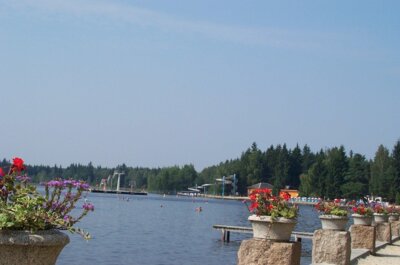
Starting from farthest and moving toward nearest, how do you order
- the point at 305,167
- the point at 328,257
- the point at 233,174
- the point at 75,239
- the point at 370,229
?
the point at 233,174
the point at 305,167
the point at 75,239
the point at 370,229
the point at 328,257

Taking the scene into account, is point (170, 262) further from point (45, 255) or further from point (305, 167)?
point (305, 167)

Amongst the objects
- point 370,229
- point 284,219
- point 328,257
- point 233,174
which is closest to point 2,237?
point 284,219

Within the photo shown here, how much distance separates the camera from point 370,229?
1816cm

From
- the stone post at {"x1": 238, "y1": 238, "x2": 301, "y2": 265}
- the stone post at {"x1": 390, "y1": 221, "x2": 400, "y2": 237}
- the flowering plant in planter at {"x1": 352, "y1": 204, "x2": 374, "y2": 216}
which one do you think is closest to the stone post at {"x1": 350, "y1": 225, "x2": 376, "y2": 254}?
the flowering plant in planter at {"x1": 352, "y1": 204, "x2": 374, "y2": 216}

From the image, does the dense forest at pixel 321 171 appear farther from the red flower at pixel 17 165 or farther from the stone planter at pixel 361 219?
the red flower at pixel 17 165

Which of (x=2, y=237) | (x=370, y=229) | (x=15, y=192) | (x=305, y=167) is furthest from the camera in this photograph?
(x=305, y=167)

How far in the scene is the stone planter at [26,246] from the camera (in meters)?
5.24

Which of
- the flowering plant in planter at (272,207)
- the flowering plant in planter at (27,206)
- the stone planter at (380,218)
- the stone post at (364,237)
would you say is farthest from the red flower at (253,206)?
the stone planter at (380,218)

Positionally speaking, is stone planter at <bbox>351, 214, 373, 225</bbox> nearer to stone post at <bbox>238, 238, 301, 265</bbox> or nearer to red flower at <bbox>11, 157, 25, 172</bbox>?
stone post at <bbox>238, 238, 301, 265</bbox>

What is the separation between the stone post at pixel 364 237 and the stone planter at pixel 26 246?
46.4 feet

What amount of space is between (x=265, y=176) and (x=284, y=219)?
160382 millimetres

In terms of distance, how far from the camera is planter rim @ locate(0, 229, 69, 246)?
5.23 m

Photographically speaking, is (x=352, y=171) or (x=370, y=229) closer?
(x=370, y=229)

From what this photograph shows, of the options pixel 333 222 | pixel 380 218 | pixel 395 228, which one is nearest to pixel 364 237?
pixel 333 222
